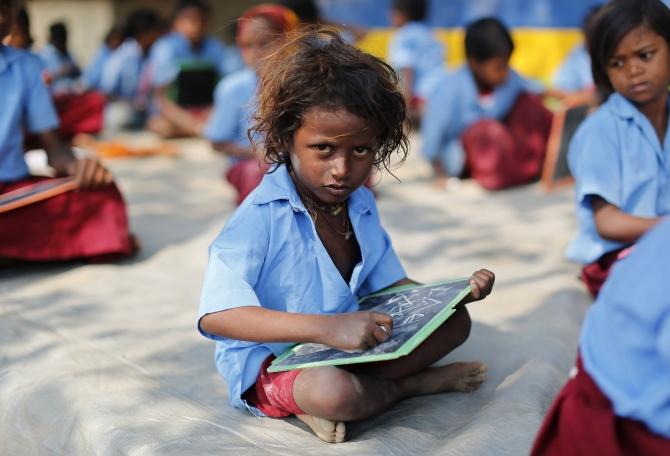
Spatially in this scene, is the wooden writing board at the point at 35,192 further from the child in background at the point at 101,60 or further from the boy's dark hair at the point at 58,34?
the child in background at the point at 101,60

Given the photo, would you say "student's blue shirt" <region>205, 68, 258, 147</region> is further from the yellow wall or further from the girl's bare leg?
the yellow wall

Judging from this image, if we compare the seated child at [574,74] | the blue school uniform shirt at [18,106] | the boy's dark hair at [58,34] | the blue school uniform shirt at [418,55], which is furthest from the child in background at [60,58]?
the blue school uniform shirt at [18,106]

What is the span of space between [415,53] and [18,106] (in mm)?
4007

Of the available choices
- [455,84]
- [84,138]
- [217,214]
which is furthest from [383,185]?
[84,138]

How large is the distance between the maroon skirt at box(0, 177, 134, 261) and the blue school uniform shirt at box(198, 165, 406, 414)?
4.86 ft

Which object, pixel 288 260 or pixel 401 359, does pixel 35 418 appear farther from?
pixel 401 359

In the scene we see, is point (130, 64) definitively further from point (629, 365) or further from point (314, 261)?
point (629, 365)

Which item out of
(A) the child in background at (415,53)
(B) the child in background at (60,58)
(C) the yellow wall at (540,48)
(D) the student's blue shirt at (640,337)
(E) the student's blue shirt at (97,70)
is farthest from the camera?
(E) the student's blue shirt at (97,70)

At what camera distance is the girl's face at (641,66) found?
287cm

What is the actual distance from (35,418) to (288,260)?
81cm

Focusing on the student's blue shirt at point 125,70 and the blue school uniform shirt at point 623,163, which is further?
the student's blue shirt at point 125,70

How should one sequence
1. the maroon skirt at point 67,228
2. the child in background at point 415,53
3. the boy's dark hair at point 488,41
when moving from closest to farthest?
the maroon skirt at point 67,228
the boy's dark hair at point 488,41
the child in background at point 415,53

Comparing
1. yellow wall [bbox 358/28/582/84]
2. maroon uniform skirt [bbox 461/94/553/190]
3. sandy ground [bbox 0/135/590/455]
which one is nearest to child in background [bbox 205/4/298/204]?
sandy ground [bbox 0/135/590/455]

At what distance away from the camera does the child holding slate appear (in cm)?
216
